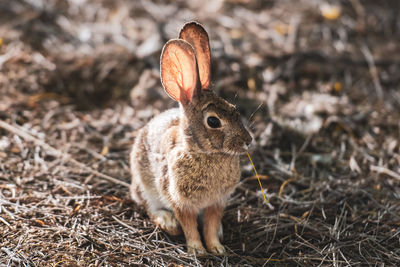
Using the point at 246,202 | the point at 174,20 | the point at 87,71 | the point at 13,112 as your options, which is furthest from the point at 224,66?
the point at 13,112

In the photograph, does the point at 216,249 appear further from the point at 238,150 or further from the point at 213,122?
the point at 213,122

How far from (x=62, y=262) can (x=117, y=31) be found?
165 inches

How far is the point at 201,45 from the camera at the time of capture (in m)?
3.10

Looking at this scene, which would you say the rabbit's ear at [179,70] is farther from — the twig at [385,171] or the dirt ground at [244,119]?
the twig at [385,171]

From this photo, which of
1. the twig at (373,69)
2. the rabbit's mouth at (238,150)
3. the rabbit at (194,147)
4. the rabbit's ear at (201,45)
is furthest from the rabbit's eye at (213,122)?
the twig at (373,69)

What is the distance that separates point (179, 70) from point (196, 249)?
1.40 m

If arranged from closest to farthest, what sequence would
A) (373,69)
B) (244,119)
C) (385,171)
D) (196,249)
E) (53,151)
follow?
(196,249)
(385,171)
(53,151)
(244,119)
(373,69)

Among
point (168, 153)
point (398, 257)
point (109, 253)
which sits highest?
point (168, 153)

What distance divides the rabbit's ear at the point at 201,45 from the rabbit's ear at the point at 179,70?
0.49ft

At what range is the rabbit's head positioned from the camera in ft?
9.37

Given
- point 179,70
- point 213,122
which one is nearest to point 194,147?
point 213,122

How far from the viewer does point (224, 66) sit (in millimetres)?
5320

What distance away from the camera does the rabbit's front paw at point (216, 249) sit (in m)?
3.16

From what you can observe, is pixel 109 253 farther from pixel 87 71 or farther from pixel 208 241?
pixel 87 71
